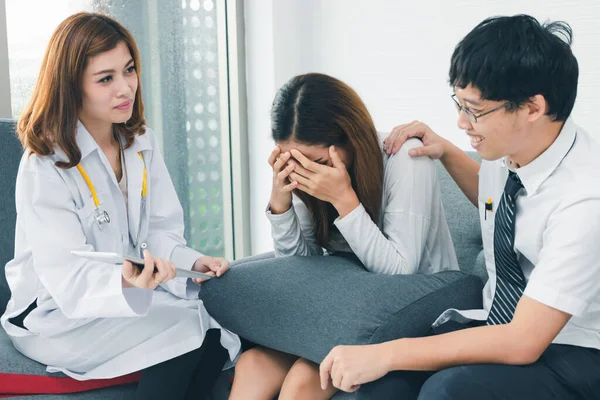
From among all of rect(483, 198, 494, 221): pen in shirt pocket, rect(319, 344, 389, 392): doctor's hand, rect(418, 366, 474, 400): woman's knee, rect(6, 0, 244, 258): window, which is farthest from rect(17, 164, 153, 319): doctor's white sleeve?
rect(6, 0, 244, 258): window

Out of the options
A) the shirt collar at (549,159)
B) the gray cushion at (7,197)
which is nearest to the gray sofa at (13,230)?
the gray cushion at (7,197)

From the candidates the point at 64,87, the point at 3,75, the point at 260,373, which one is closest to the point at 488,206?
the point at 260,373

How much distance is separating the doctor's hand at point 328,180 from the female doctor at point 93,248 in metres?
0.27

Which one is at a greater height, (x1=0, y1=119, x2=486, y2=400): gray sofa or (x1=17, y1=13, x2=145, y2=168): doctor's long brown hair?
(x1=17, y1=13, x2=145, y2=168): doctor's long brown hair

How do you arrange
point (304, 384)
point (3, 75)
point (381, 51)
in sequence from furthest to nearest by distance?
1. point (381, 51)
2. point (3, 75)
3. point (304, 384)

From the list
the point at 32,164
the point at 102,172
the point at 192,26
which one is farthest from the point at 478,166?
the point at 192,26

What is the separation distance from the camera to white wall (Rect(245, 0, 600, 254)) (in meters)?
2.09

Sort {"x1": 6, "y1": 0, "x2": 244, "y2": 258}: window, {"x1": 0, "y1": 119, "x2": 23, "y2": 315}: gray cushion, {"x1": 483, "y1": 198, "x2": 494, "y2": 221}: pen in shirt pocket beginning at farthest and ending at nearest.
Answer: {"x1": 6, "y1": 0, "x2": 244, "y2": 258}: window < {"x1": 0, "y1": 119, "x2": 23, "y2": 315}: gray cushion < {"x1": 483, "y1": 198, "x2": 494, "y2": 221}: pen in shirt pocket

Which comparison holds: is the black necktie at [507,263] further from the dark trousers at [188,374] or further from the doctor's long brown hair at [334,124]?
the dark trousers at [188,374]

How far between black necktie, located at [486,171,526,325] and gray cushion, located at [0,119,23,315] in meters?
1.18

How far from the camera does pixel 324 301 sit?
143 cm

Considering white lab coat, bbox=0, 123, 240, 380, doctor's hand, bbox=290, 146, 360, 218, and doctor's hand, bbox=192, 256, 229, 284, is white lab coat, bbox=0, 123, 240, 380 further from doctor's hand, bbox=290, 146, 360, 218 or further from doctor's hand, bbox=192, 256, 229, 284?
doctor's hand, bbox=290, 146, 360, 218

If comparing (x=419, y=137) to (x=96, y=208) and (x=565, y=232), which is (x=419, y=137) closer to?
(x=565, y=232)

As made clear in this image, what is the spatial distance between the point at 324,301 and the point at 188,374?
0.36 m
